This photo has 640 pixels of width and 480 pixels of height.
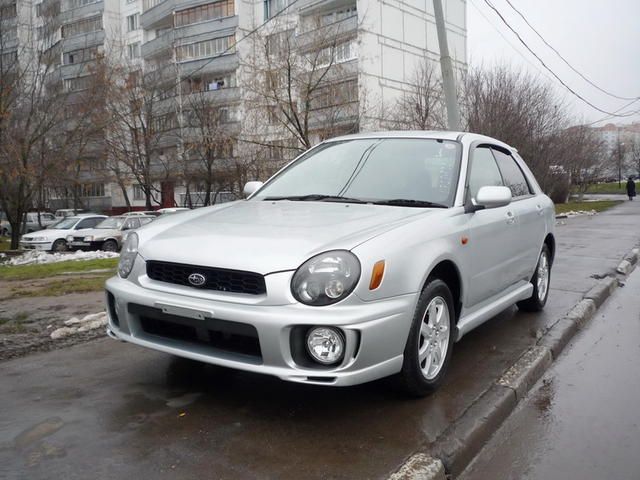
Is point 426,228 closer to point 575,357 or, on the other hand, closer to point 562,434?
point 562,434

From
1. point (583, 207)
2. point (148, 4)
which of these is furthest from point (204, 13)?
point (583, 207)

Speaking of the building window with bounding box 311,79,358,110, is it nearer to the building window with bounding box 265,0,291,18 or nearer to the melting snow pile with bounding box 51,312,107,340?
the melting snow pile with bounding box 51,312,107,340

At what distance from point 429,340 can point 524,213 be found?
207 cm

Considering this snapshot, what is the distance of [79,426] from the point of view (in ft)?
10.2

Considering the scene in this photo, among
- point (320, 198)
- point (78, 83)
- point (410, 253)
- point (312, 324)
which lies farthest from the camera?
point (78, 83)

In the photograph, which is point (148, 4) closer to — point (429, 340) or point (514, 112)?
point (514, 112)

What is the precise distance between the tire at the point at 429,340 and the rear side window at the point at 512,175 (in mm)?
1917

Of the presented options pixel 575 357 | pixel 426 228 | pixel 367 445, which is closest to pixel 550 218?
pixel 575 357

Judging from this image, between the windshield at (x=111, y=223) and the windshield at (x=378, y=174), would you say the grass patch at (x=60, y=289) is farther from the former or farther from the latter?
the windshield at (x=111, y=223)

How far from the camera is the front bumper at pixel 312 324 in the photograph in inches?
115

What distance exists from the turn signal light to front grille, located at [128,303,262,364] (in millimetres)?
649

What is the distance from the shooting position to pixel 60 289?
24.4ft

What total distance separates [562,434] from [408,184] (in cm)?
188

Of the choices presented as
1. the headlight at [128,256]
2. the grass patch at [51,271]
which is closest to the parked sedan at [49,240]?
the grass patch at [51,271]
